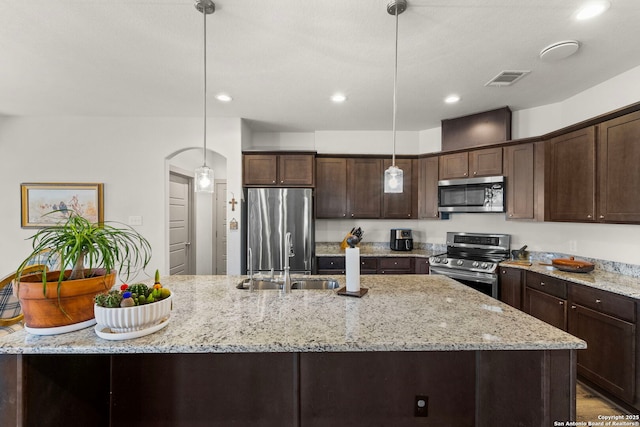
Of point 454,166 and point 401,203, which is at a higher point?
point 454,166

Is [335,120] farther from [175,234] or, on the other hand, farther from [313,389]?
[313,389]

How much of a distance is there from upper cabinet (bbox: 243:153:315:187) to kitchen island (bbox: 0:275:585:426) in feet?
8.24

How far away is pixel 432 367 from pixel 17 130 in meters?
5.22

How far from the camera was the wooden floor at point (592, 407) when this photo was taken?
6.71 feet

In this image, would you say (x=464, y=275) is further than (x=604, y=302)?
Yes

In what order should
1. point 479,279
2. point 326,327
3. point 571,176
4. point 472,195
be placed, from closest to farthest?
point 326,327 < point 571,176 < point 479,279 < point 472,195

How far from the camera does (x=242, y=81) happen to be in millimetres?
2688

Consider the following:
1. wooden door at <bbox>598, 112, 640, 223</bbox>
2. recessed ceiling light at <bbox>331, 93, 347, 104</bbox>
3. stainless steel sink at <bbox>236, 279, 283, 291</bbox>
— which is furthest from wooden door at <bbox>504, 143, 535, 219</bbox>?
stainless steel sink at <bbox>236, 279, 283, 291</bbox>

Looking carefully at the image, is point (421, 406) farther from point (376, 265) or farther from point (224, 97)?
point (224, 97)

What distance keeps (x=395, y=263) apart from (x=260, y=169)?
2162 millimetres

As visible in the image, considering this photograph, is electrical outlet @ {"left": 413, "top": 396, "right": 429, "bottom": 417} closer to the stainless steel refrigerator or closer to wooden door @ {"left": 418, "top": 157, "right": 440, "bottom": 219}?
the stainless steel refrigerator

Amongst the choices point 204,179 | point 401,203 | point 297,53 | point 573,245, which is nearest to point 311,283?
point 204,179

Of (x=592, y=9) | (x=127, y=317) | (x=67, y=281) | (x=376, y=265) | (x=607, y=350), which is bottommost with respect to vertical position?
(x=607, y=350)

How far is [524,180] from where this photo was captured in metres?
3.18
